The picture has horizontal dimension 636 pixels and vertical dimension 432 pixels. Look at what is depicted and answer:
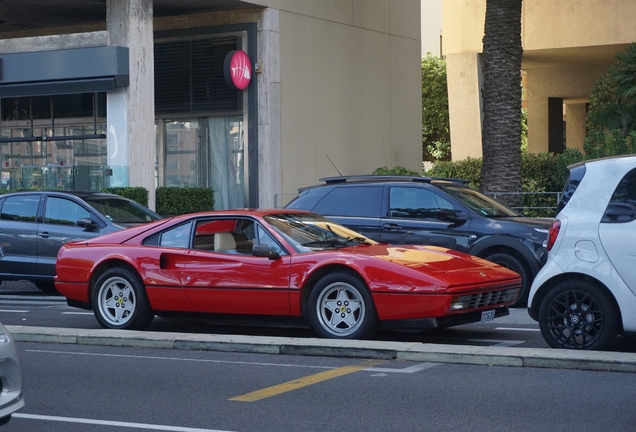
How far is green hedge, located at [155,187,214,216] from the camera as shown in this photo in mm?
23219

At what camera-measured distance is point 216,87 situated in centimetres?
2553

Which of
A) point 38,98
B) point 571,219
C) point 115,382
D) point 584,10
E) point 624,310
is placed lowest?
point 115,382

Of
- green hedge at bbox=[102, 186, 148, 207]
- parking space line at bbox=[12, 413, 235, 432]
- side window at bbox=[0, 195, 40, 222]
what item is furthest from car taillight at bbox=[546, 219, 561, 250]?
green hedge at bbox=[102, 186, 148, 207]

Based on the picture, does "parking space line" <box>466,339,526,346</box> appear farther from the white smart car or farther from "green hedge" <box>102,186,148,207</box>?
"green hedge" <box>102,186,148,207</box>

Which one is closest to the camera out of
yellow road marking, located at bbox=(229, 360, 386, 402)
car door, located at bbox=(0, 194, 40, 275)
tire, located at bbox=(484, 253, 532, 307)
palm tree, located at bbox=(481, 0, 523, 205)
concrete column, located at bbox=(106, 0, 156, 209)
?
yellow road marking, located at bbox=(229, 360, 386, 402)

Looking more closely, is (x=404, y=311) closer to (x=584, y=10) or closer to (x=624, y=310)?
(x=624, y=310)

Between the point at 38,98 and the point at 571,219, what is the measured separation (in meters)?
21.3

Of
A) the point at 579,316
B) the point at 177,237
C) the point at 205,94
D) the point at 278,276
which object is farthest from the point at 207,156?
the point at 579,316

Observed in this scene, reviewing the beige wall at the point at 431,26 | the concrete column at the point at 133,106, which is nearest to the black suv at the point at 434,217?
the concrete column at the point at 133,106

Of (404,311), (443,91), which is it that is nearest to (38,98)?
(404,311)

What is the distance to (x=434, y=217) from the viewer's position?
13664 millimetres

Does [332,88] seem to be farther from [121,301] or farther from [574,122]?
[574,122]

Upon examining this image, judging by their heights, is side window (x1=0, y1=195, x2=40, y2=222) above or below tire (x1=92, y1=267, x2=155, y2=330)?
above

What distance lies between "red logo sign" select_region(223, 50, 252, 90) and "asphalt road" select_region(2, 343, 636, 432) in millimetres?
15040
